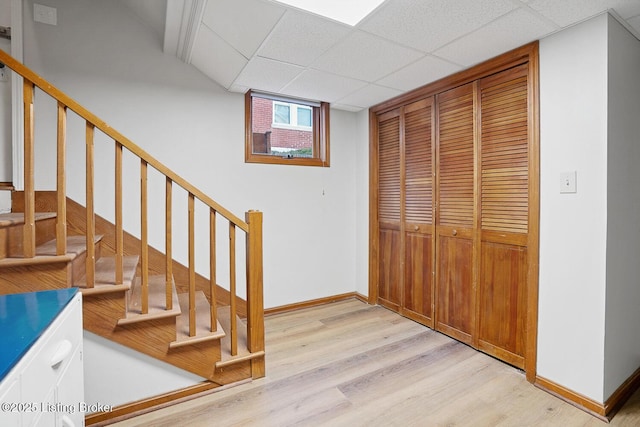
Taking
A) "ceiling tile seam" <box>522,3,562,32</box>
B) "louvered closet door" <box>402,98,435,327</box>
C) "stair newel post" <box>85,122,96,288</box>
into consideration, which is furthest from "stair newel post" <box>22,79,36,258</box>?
"louvered closet door" <box>402,98,435,327</box>

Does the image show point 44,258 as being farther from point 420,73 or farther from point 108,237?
point 420,73

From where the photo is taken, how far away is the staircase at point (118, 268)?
1.40 metres

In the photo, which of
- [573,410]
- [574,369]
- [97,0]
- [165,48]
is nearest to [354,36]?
[165,48]

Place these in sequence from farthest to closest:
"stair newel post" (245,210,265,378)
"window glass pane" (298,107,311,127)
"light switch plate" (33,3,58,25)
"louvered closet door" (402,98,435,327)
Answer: "window glass pane" (298,107,311,127) < "louvered closet door" (402,98,435,327) < "light switch plate" (33,3,58,25) < "stair newel post" (245,210,265,378)

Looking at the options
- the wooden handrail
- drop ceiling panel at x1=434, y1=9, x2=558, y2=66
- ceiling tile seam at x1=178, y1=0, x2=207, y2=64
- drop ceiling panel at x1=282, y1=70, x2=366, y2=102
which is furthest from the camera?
drop ceiling panel at x1=282, y1=70, x2=366, y2=102

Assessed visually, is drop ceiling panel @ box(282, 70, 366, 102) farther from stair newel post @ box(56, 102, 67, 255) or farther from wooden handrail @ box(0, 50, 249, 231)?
stair newel post @ box(56, 102, 67, 255)

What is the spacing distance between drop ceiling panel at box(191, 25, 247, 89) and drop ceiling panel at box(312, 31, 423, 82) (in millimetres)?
618

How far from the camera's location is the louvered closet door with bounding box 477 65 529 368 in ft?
6.76

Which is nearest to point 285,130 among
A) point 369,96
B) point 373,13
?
point 369,96

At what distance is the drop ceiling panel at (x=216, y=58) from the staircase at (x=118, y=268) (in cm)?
101

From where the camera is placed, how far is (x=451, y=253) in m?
2.57

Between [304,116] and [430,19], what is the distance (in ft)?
5.80

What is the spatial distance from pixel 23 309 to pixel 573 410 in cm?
270

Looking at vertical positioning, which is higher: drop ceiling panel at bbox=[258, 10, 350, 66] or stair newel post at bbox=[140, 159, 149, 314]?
drop ceiling panel at bbox=[258, 10, 350, 66]
